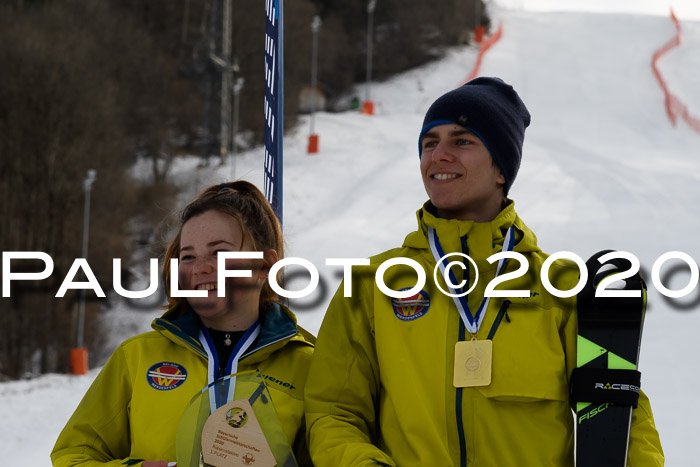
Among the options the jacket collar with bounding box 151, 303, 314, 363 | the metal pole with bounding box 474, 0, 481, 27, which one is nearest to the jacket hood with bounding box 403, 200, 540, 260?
the jacket collar with bounding box 151, 303, 314, 363

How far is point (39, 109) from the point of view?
86.3 ft

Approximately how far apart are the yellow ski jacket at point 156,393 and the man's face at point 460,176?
64 cm

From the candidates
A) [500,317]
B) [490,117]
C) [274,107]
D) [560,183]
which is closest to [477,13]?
[560,183]

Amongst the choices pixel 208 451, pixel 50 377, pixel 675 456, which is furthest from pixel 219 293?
pixel 50 377

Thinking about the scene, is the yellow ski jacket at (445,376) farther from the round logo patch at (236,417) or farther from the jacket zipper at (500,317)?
the round logo patch at (236,417)

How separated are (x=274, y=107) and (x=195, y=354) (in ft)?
3.45

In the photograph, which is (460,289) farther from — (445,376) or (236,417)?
(236,417)

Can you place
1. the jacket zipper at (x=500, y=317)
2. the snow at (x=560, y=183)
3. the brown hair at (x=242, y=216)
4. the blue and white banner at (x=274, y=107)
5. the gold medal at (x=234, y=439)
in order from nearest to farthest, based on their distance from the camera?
the gold medal at (x=234, y=439) < the jacket zipper at (x=500, y=317) < the brown hair at (x=242, y=216) < the blue and white banner at (x=274, y=107) < the snow at (x=560, y=183)

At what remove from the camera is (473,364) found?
241cm

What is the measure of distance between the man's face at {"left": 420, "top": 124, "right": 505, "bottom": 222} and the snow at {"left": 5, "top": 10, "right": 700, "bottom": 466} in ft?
2.45

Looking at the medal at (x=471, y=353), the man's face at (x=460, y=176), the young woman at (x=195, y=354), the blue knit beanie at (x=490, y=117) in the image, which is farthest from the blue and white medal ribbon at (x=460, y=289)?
the young woman at (x=195, y=354)

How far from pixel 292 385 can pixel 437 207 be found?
72cm

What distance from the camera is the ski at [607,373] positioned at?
7.89ft

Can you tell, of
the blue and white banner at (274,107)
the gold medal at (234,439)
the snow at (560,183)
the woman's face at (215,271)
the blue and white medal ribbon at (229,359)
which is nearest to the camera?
the gold medal at (234,439)
